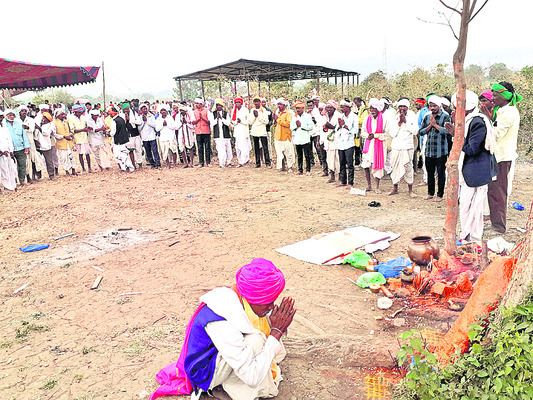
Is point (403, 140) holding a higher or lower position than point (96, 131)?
lower

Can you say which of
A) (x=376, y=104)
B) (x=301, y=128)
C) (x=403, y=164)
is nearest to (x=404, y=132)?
(x=403, y=164)

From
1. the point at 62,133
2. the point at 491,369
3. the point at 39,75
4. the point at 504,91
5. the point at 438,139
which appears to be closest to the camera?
the point at 491,369

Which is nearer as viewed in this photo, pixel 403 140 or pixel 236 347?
pixel 236 347

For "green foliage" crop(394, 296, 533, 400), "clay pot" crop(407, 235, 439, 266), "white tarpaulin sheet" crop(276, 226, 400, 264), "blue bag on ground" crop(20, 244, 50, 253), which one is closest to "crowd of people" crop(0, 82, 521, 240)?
"clay pot" crop(407, 235, 439, 266)

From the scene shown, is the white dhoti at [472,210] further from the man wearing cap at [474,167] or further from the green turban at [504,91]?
the green turban at [504,91]

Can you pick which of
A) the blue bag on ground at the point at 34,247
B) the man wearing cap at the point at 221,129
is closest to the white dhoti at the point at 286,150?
the man wearing cap at the point at 221,129

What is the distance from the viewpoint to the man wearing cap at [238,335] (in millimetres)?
2400

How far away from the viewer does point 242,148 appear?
508 inches

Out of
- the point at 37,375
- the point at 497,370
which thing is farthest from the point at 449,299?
the point at 37,375

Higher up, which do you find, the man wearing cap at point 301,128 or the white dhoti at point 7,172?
the man wearing cap at point 301,128

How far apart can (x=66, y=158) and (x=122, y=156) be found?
1.61 m

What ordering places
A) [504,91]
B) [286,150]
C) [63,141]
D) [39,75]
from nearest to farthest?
[504,91], [286,150], [63,141], [39,75]

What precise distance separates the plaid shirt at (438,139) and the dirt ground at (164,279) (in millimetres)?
970

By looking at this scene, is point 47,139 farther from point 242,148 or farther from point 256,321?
point 256,321
